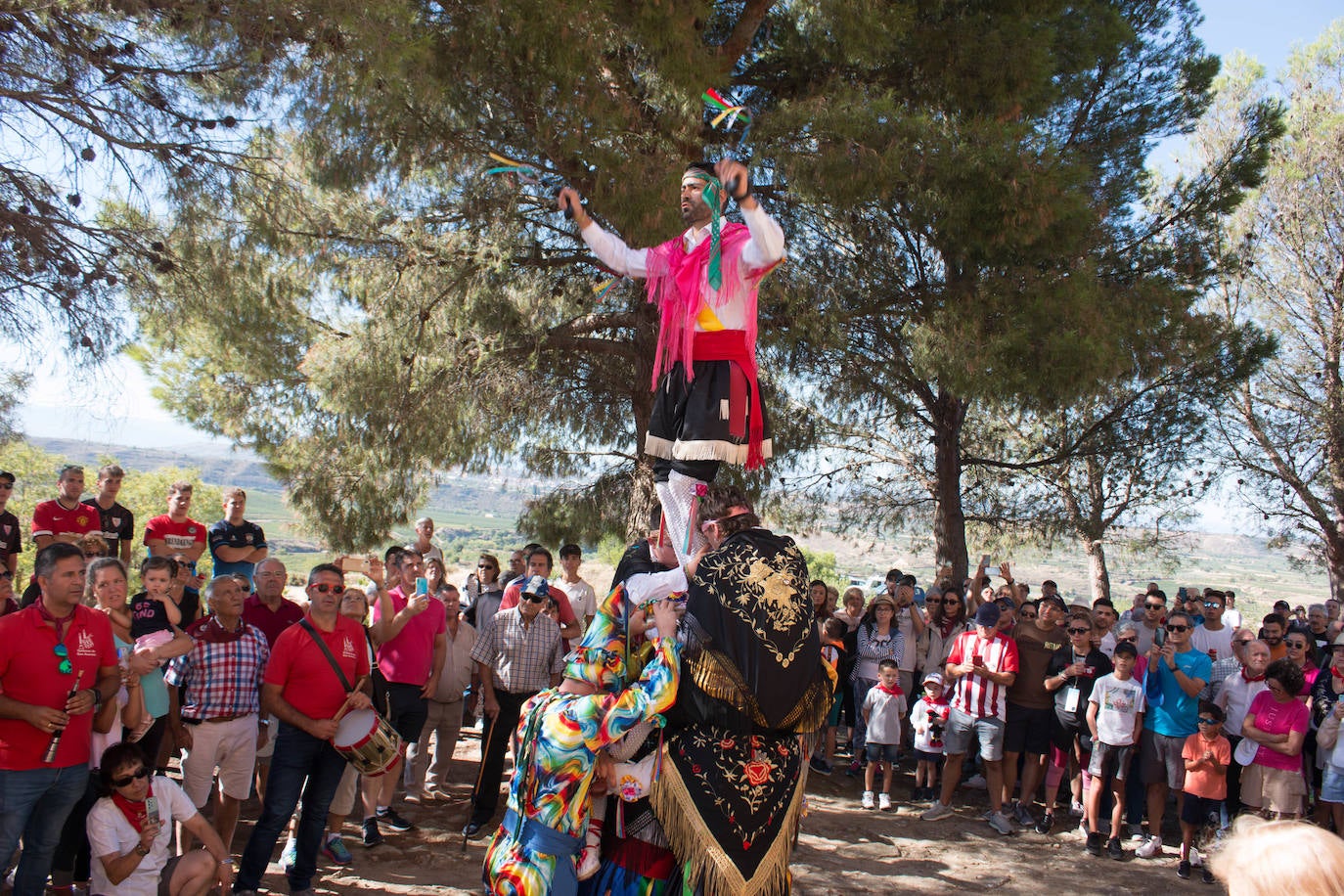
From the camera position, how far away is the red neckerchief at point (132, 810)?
4102mm

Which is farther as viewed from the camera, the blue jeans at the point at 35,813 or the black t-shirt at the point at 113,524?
the black t-shirt at the point at 113,524

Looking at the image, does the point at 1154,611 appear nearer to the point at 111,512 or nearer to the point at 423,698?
the point at 423,698

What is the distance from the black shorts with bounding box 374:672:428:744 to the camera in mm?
6477

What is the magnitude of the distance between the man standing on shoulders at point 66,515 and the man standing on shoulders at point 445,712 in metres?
2.22

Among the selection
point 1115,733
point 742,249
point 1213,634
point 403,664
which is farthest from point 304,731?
point 1213,634

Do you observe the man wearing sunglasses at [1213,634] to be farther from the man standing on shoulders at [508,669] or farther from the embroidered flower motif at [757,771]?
the embroidered flower motif at [757,771]

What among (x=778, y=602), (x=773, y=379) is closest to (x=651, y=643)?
(x=778, y=602)

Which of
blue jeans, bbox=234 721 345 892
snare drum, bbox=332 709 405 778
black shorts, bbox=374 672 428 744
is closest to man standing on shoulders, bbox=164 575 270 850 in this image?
blue jeans, bbox=234 721 345 892

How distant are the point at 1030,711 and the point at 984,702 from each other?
0.33 m

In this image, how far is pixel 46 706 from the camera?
394 cm

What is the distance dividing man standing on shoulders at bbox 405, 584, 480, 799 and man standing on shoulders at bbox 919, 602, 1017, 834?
11.3ft

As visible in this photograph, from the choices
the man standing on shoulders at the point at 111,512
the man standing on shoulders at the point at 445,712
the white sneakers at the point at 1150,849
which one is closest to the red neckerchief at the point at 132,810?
the man standing on shoulders at the point at 111,512

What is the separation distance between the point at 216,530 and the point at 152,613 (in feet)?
5.73

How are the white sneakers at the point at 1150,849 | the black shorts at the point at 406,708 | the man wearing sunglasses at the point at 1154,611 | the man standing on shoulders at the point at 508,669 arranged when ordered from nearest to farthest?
the man standing on shoulders at the point at 508,669
the black shorts at the point at 406,708
the white sneakers at the point at 1150,849
the man wearing sunglasses at the point at 1154,611
